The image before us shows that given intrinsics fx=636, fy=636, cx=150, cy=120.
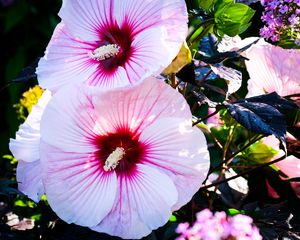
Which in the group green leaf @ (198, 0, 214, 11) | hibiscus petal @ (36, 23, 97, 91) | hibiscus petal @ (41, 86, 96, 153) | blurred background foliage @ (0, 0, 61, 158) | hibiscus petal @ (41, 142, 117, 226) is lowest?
blurred background foliage @ (0, 0, 61, 158)

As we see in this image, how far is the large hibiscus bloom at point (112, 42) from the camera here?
0.60 m

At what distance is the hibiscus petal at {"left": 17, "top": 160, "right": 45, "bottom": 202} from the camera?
675mm

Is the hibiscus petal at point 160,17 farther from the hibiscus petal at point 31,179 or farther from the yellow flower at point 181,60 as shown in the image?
the hibiscus petal at point 31,179

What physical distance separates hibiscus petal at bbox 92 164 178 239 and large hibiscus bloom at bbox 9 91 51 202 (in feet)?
0.34

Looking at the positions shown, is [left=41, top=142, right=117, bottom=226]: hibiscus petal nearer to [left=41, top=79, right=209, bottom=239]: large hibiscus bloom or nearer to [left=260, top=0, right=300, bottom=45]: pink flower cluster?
[left=41, top=79, right=209, bottom=239]: large hibiscus bloom

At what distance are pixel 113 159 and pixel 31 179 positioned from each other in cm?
11

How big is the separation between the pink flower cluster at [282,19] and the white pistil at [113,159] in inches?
8.5

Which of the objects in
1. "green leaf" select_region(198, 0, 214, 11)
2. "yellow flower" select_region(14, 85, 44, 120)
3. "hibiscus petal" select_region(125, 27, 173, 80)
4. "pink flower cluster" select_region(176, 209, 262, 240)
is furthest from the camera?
"yellow flower" select_region(14, 85, 44, 120)

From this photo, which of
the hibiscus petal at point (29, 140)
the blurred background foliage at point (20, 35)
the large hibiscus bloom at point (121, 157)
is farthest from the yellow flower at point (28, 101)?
the blurred background foliage at point (20, 35)

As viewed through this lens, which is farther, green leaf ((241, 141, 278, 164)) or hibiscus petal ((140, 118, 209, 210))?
green leaf ((241, 141, 278, 164))

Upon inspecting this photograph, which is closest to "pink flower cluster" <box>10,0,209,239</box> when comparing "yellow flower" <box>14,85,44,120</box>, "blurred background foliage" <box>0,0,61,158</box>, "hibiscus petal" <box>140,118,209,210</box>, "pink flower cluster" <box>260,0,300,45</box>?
"hibiscus petal" <box>140,118,209,210</box>

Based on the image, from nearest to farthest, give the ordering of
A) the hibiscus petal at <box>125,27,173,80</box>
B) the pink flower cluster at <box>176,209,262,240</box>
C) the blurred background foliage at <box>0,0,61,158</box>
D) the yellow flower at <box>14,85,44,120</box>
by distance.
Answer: the pink flower cluster at <box>176,209,262,240</box> → the hibiscus petal at <box>125,27,173,80</box> → the yellow flower at <box>14,85,44,120</box> → the blurred background foliage at <box>0,0,61,158</box>

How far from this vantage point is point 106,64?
0.67 meters

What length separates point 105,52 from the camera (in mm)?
663
